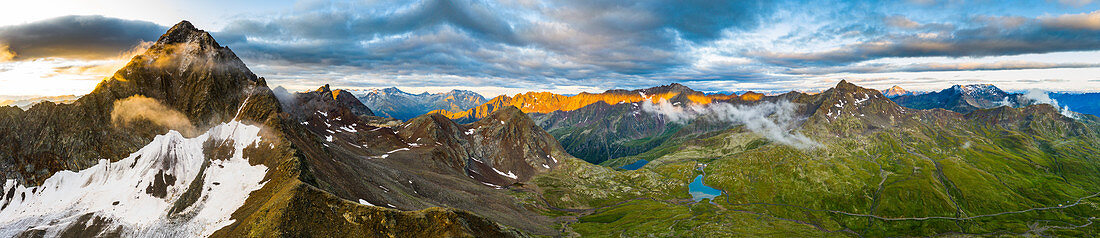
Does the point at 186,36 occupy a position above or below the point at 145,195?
above

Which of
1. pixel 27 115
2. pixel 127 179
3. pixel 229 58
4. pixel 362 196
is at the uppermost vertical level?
pixel 229 58

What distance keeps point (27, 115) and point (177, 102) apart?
30137mm

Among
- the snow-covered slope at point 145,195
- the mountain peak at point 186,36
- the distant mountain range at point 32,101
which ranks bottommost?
the snow-covered slope at point 145,195

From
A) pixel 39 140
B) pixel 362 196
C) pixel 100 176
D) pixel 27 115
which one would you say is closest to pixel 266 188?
pixel 362 196

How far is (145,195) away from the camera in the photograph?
9944 centimetres

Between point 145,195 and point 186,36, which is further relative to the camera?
point 186,36

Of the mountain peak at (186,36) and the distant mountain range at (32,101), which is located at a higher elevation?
the mountain peak at (186,36)

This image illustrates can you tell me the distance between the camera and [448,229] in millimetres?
81250

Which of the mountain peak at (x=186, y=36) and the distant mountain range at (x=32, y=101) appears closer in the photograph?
the distant mountain range at (x=32, y=101)

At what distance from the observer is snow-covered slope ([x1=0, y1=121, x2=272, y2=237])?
90125 mm

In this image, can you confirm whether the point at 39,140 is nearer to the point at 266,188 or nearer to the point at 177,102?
the point at 177,102

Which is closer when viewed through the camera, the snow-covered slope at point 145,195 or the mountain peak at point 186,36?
the snow-covered slope at point 145,195

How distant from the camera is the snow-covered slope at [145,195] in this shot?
296 ft

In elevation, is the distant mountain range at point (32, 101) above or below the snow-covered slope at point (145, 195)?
above
